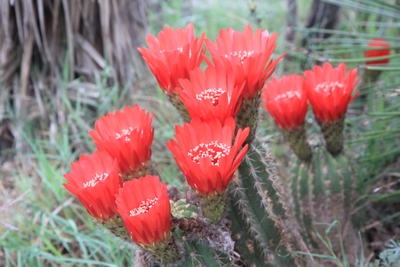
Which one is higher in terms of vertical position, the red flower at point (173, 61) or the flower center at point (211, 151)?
the red flower at point (173, 61)

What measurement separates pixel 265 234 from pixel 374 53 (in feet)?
4.33

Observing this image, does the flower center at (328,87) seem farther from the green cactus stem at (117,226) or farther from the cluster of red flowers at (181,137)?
the green cactus stem at (117,226)

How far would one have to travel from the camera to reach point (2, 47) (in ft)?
9.77

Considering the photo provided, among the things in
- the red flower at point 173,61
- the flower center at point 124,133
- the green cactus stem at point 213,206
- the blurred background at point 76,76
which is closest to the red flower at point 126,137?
the flower center at point 124,133

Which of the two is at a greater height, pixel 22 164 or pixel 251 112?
pixel 251 112

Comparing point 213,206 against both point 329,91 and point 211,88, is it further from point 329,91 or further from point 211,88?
point 329,91

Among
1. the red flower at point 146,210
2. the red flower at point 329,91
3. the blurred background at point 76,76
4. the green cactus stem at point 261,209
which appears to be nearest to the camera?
the red flower at point 146,210

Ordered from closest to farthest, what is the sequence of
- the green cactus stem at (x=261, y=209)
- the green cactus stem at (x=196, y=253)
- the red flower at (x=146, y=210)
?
the red flower at (x=146, y=210) < the green cactus stem at (x=196, y=253) < the green cactus stem at (x=261, y=209)

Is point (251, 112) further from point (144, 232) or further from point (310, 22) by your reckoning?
point (310, 22)

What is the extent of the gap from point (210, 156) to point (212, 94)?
19cm

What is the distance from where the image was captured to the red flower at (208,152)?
1.03 metres

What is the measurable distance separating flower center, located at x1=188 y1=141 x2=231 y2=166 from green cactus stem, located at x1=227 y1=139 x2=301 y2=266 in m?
0.15

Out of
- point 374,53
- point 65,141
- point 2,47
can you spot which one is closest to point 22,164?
point 65,141

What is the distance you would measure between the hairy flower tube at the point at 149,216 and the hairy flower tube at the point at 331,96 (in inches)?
27.8
